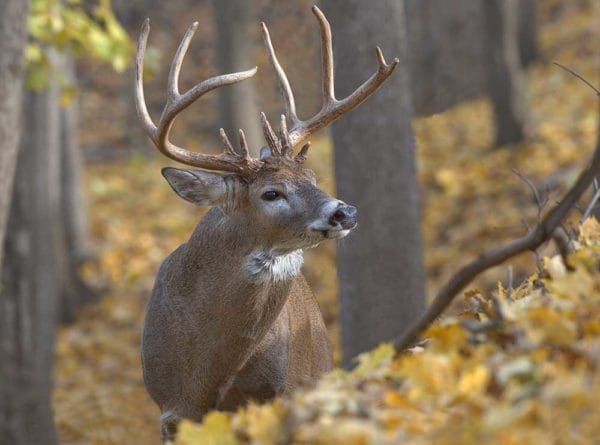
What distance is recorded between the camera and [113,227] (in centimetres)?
1583

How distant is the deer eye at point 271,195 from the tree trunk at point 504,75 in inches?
352

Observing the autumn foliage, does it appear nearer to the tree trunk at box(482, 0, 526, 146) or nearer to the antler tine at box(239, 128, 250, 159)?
the antler tine at box(239, 128, 250, 159)

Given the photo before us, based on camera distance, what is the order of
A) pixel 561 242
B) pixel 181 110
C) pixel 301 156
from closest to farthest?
pixel 561 242 → pixel 181 110 → pixel 301 156

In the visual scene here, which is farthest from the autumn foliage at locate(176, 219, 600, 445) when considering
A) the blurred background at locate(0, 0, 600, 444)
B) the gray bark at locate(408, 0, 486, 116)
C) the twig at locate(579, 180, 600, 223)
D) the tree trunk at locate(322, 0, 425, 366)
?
the gray bark at locate(408, 0, 486, 116)

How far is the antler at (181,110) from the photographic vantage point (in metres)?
5.72

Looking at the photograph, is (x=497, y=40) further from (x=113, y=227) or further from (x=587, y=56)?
(x=113, y=227)

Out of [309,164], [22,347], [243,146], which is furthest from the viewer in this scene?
[309,164]

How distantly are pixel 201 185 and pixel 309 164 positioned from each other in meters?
9.57

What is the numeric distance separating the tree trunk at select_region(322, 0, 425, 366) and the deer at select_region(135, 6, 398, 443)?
83cm

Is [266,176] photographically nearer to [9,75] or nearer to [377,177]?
[377,177]

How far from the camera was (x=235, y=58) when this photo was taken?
545 inches

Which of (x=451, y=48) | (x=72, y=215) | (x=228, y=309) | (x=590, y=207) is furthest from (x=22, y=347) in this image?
(x=451, y=48)

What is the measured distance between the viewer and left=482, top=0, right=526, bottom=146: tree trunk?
14477 millimetres

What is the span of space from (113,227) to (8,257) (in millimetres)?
6688
